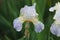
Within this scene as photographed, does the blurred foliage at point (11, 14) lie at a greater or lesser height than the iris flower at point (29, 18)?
lesser

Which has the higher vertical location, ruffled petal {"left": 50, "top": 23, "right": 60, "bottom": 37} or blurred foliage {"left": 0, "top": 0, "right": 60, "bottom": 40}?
ruffled petal {"left": 50, "top": 23, "right": 60, "bottom": 37}

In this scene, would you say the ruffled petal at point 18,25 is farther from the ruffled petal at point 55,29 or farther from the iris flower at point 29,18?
the ruffled petal at point 55,29

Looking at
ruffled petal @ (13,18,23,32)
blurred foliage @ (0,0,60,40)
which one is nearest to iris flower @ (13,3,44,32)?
ruffled petal @ (13,18,23,32)

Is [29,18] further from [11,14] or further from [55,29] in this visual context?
[11,14]

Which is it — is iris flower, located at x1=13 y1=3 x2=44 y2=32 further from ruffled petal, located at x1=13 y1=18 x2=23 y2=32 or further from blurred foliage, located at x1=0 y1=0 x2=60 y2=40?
blurred foliage, located at x1=0 y1=0 x2=60 y2=40

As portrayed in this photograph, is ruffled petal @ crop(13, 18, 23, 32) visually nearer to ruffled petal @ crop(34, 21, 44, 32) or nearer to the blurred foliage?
ruffled petal @ crop(34, 21, 44, 32)

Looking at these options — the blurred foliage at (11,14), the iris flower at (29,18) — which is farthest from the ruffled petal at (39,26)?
the blurred foliage at (11,14)

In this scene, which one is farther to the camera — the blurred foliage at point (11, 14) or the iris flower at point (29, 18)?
the blurred foliage at point (11, 14)

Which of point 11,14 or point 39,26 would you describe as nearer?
point 39,26

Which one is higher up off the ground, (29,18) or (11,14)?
(29,18)

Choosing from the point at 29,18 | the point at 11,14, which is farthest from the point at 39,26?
the point at 11,14

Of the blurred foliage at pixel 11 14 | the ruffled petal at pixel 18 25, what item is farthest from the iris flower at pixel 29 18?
the blurred foliage at pixel 11 14

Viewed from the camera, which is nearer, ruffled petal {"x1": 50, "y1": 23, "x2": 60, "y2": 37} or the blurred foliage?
ruffled petal {"x1": 50, "y1": 23, "x2": 60, "y2": 37}
